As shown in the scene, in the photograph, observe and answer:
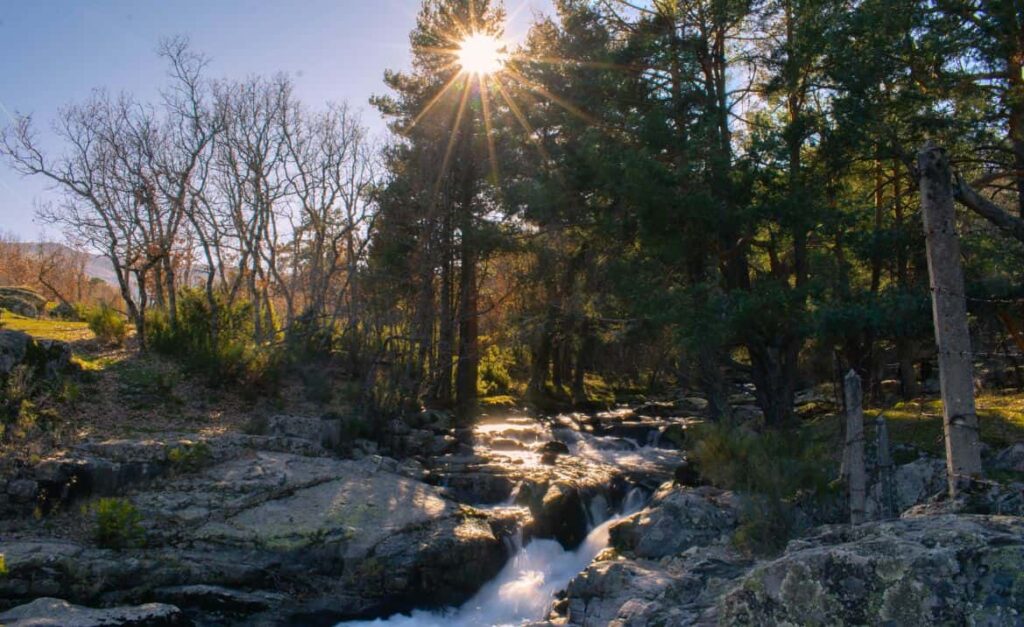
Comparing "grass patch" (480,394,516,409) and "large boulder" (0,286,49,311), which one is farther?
"large boulder" (0,286,49,311)

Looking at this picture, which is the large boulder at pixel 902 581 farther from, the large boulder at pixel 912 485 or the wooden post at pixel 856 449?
the large boulder at pixel 912 485

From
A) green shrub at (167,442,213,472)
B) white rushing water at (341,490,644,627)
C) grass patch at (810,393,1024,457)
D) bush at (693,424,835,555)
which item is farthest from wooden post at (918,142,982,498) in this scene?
green shrub at (167,442,213,472)

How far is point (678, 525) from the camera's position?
10.7 meters

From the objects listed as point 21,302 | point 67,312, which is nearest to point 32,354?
point 67,312

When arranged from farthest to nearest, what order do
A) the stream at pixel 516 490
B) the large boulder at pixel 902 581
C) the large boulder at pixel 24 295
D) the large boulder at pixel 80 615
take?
the large boulder at pixel 24 295 → the stream at pixel 516 490 → the large boulder at pixel 80 615 → the large boulder at pixel 902 581

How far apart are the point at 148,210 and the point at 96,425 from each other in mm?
12526

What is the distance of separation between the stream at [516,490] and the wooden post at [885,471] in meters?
4.23

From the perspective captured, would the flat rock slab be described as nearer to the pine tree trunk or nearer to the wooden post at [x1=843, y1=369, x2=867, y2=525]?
the wooden post at [x1=843, y1=369, x2=867, y2=525]

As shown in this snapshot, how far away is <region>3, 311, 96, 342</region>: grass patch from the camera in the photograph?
19.8 metres

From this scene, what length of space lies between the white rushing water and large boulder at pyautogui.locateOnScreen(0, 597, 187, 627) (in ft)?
6.85

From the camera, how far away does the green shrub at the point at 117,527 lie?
9.52 meters

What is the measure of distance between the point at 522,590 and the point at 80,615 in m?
5.48

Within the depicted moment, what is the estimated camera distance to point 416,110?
25750 millimetres

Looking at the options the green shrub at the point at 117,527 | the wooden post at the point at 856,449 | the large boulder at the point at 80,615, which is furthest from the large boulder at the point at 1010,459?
the green shrub at the point at 117,527
